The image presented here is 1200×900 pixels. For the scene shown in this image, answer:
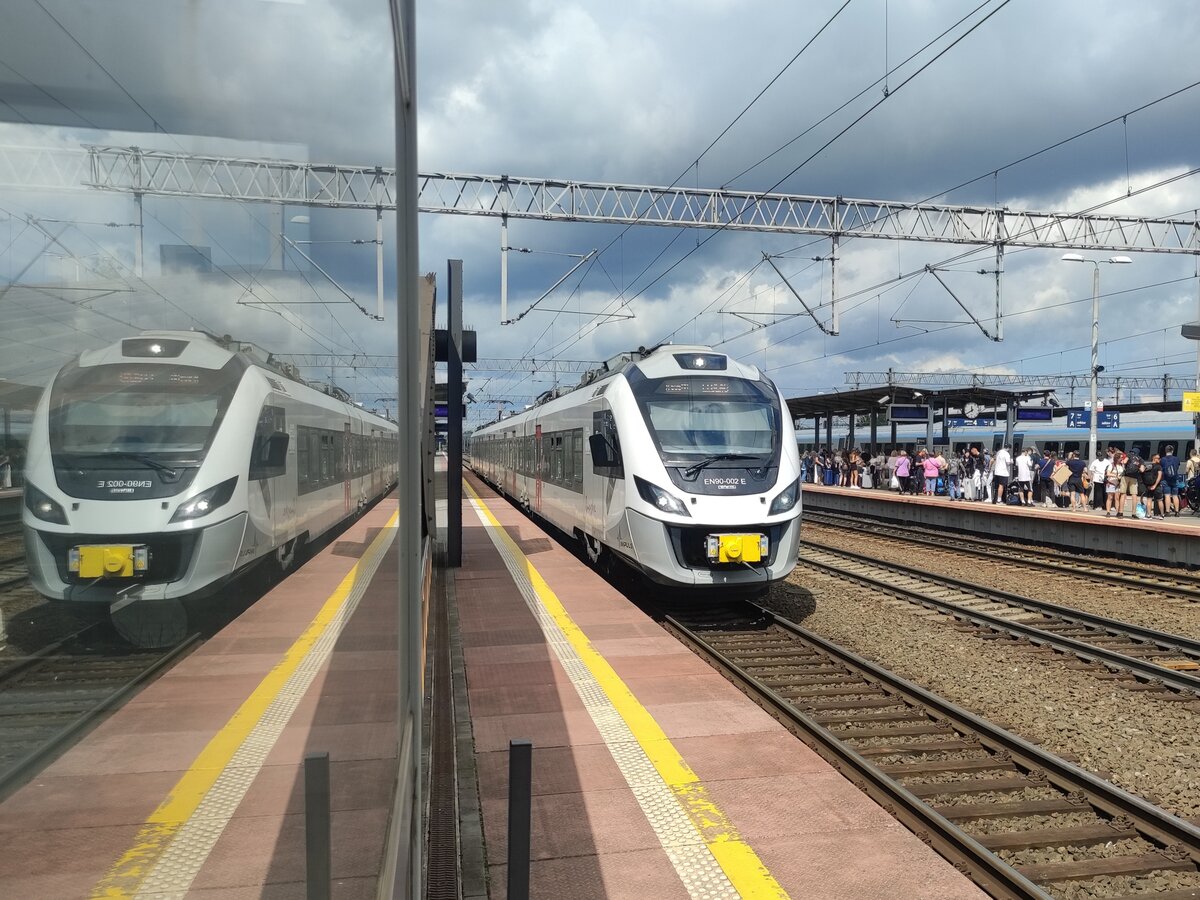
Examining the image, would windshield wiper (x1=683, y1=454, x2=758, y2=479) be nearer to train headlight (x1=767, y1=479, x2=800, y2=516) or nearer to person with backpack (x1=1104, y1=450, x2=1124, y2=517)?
train headlight (x1=767, y1=479, x2=800, y2=516)

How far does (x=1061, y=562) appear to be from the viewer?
46.1 feet

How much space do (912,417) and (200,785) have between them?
26997mm

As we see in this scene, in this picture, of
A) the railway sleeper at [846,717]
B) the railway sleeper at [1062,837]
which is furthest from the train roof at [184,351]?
the railway sleeper at [846,717]

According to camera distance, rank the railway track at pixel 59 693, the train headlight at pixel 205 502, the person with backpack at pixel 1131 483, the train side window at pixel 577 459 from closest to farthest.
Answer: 1. the railway track at pixel 59 693
2. the train headlight at pixel 205 502
3. the train side window at pixel 577 459
4. the person with backpack at pixel 1131 483

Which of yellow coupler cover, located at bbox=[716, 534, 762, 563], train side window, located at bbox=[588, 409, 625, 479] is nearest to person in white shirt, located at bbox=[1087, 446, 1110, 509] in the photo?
train side window, located at bbox=[588, 409, 625, 479]

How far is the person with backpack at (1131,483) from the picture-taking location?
693 inches

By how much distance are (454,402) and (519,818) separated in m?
9.07

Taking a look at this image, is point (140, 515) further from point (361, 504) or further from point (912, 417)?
point (912, 417)

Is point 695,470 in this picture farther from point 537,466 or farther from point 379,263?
point 537,466

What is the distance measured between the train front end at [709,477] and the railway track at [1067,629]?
2382mm

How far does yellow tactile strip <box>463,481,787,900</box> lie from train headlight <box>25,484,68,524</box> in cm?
357

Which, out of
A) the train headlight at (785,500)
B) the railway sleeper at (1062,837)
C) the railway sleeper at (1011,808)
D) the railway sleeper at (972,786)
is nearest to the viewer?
the railway sleeper at (1062,837)

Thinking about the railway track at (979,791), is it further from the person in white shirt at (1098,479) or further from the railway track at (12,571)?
the person in white shirt at (1098,479)

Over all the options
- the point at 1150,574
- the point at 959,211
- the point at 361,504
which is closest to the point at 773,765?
the point at 361,504
